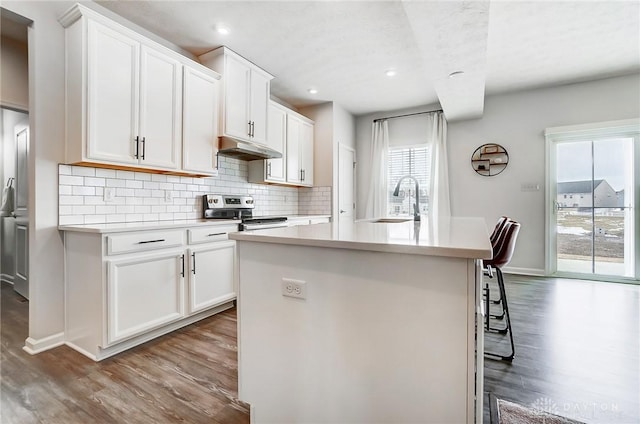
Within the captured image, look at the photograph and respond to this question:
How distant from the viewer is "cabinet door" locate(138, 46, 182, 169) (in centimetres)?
247

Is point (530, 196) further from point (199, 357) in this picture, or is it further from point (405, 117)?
point (199, 357)

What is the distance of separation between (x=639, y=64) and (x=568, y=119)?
0.85 metres

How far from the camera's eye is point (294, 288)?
3.94 ft

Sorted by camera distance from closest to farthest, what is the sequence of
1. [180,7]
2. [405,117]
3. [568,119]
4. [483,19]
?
[483,19] < [180,7] < [568,119] < [405,117]

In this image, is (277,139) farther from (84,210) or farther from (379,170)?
(84,210)

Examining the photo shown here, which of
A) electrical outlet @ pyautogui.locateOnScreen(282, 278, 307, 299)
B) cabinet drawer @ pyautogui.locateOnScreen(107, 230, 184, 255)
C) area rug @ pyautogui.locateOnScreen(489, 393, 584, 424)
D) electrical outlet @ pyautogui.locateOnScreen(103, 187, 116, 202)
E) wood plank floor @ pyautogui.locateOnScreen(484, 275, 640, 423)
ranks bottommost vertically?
area rug @ pyautogui.locateOnScreen(489, 393, 584, 424)

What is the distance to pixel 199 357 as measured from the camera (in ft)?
6.63

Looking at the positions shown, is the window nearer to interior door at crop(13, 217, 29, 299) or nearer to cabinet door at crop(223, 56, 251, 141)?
cabinet door at crop(223, 56, 251, 141)

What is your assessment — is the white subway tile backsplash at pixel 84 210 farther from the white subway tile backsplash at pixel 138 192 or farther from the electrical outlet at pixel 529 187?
the electrical outlet at pixel 529 187

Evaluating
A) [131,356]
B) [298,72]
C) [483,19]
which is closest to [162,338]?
[131,356]

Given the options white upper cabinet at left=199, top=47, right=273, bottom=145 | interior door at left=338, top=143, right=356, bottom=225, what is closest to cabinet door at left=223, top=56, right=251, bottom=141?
white upper cabinet at left=199, top=47, right=273, bottom=145

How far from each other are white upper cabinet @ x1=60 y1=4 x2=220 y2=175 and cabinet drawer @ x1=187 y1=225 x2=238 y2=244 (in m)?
0.64

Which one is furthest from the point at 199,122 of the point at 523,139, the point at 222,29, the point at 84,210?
the point at 523,139

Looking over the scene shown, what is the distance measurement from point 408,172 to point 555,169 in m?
2.09
